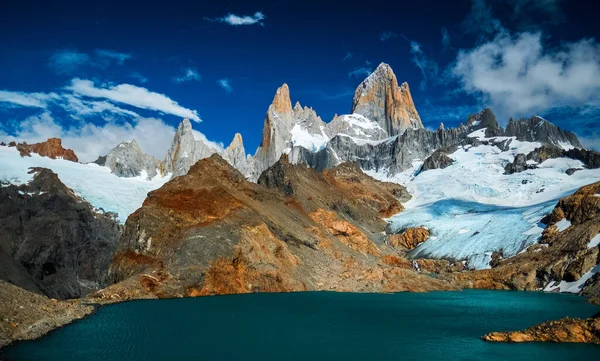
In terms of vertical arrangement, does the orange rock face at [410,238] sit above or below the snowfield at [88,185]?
below

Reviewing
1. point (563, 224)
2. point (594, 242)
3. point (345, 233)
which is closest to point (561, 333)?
point (594, 242)

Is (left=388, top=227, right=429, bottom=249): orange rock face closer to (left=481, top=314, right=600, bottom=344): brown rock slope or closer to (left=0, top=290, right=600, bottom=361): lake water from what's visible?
(left=0, top=290, right=600, bottom=361): lake water

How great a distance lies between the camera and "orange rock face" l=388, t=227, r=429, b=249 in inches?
6403

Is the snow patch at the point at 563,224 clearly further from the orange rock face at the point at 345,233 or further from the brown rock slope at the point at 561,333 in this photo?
the brown rock slope at the point at 561,333

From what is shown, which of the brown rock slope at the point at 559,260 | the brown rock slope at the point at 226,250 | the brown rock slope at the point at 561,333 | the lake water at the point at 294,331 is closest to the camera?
the lake water at the point at 294,331

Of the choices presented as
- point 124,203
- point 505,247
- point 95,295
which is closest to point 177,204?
point 95,295

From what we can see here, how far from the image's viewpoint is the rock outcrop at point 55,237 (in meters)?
119

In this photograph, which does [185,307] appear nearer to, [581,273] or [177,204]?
[177,204]

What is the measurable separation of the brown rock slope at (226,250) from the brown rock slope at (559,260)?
62.9 feet

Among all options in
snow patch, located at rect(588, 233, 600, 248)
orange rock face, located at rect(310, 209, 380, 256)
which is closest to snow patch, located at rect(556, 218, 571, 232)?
snow patch, located at rect(588, 233, 600, 248)

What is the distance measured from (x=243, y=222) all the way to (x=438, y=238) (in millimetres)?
92935

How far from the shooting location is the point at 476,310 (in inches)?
2391

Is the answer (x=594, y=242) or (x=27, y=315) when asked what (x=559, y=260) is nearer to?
(x=594, y=242)

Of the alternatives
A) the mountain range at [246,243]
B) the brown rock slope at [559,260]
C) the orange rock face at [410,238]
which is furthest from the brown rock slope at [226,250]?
the orange rock face at [410,238]
